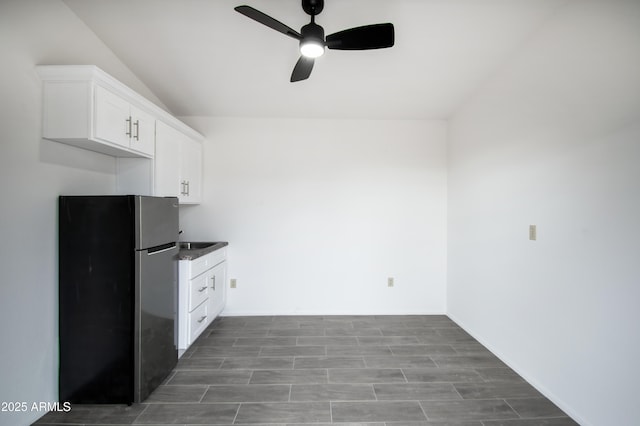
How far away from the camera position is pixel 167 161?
253cm

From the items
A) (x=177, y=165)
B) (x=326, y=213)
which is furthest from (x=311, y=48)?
(x=326, y=213)

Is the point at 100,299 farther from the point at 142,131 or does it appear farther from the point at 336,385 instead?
the point at 336,385

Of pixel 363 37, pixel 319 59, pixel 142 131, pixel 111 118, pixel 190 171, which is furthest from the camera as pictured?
pixel 190 171

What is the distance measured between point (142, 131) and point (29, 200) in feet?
2.80

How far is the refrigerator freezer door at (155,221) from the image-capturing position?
1792 millimetres

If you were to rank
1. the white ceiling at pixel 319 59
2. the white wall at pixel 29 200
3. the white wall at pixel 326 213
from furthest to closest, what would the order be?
the white wall at pixel 326 213
the white ceiling at pixel 319 59
the white wall at pixel 29 200

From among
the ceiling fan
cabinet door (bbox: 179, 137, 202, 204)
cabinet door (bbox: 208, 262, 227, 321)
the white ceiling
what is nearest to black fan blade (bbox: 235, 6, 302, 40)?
the ceiling fan

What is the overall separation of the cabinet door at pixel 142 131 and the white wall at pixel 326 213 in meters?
1.07

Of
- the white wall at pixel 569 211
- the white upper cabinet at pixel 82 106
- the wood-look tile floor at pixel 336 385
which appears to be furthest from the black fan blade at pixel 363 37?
the wood-look tile floor at pixel 336 385

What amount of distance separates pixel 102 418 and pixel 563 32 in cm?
391

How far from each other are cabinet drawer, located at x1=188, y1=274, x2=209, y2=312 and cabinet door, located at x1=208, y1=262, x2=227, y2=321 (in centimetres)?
13

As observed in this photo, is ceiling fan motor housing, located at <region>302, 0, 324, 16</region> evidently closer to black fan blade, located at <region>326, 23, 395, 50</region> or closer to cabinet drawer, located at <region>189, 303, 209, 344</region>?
black fan blade, located at <region>326, 23, 395, 50</region>

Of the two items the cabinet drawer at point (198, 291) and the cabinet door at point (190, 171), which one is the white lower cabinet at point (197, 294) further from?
the cabinet door at point (190, 171)

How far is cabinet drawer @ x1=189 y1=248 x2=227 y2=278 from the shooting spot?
7.95ft
